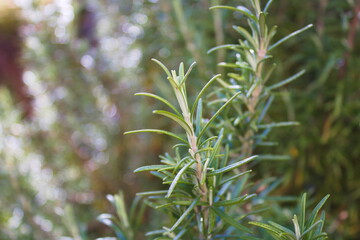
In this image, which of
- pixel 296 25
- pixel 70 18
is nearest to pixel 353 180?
pixel 296 25

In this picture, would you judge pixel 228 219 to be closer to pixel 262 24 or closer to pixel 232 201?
pixel 232 201

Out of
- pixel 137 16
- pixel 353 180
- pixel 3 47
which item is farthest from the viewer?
pixel 3 47

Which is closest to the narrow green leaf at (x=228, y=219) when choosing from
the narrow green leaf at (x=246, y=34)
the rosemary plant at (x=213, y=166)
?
the rosemary plant at (x=213, y=166)

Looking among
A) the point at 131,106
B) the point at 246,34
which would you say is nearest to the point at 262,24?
the point at 246,34

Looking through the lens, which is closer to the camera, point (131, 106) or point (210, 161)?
point (210, 161)

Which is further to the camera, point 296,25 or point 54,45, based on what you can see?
point 54,45

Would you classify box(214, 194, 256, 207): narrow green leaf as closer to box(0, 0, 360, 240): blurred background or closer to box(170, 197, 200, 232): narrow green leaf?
box(170, 197, 200, 232): narrow green leaf

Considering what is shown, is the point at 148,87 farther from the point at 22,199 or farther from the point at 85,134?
the point at 22,199

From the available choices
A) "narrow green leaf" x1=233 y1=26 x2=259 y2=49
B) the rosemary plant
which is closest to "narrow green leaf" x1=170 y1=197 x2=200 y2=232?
the rosemary plant
